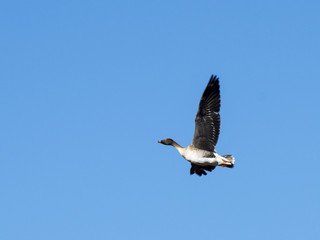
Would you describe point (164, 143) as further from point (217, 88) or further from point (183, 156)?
point (217, 88)

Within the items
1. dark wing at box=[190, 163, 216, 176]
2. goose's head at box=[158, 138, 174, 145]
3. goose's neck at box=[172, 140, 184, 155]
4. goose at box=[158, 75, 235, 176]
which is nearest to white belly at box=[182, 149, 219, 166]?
goose at box=[158, 75, 235, 176]

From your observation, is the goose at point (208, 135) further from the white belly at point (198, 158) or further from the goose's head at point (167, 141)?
the goose's head at point (167, 141)

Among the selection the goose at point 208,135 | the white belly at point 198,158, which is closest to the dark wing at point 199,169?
the goose at point 208,135

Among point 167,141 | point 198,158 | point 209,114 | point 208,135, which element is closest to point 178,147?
point 167,141

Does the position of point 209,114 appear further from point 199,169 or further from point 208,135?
point 199,169

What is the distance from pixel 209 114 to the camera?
41000 millimetres

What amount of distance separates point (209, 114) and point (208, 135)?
109 cm

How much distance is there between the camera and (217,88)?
41031 millimetres

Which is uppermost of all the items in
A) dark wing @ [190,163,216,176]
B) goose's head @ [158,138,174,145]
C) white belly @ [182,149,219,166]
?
goose's head @ [158,138,174,145]

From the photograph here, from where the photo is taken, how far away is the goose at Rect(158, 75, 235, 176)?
41.0 metres

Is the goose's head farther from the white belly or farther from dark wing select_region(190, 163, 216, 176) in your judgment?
dark wing select_region(190, 163, 216, 176)

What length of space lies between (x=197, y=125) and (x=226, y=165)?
107 inches

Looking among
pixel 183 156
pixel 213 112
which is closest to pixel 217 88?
pixel 213 112

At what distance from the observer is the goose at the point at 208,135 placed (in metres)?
41.0
